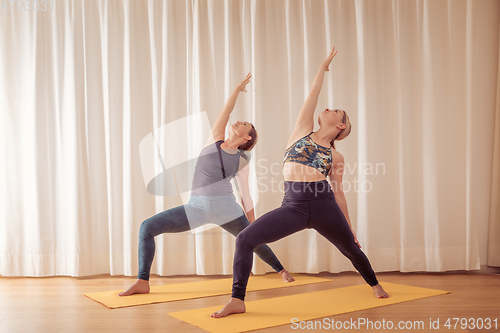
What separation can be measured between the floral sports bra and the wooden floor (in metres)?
0.81

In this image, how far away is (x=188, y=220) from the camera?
3.06 metres

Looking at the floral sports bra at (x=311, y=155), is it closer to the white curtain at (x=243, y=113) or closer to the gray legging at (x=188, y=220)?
the gray legging at (x=188, y=220)

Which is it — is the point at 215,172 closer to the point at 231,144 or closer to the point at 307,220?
the point at 231,144

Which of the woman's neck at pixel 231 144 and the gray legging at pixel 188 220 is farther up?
the woman's neck at pixel 231 144

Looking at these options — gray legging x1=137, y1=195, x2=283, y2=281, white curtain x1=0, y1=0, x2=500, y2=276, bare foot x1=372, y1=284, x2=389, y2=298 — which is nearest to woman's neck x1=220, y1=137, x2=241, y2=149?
gray legging x1=137, y1=195, x2=283, y2=281

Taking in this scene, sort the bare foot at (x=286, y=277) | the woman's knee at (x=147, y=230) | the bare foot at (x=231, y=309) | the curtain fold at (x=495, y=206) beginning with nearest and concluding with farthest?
the bare foot at (x=231, y=309) → the woman's knee at (x=147, y=230) → the bare foot at (x=286, y=277) → the curtain fold at (x=495, y=206)

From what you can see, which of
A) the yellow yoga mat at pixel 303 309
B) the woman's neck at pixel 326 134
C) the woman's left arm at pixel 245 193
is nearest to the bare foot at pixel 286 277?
the yellow yoga mat at pixel 303 309

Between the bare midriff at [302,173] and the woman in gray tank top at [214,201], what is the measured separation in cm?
50

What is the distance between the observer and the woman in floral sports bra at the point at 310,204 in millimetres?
2559

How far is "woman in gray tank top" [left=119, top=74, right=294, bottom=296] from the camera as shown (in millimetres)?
3055

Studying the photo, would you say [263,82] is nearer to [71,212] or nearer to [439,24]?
[439,24]

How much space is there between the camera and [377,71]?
13.0 feet

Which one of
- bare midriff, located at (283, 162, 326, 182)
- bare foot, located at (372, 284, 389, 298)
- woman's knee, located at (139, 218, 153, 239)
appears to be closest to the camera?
bare midriff, located at (283, 162, 326, 182)

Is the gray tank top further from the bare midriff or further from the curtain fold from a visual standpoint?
the curtain fold
